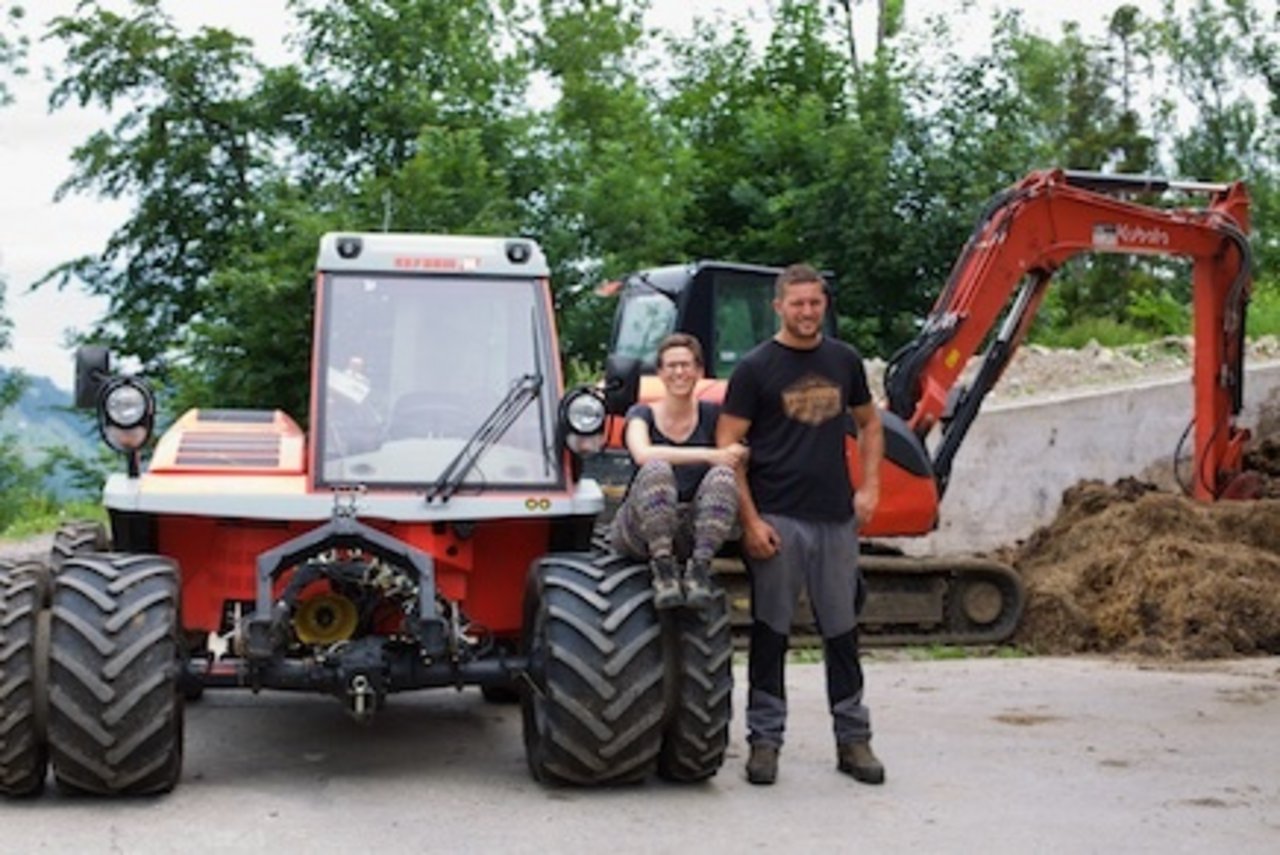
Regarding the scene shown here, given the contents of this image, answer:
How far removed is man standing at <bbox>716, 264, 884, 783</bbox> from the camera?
9281mm

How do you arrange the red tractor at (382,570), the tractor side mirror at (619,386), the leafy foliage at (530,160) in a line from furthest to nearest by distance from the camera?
the leafy foliage at (530,160), the tractor side mirror at (619,386), the red tractor at (382,570)

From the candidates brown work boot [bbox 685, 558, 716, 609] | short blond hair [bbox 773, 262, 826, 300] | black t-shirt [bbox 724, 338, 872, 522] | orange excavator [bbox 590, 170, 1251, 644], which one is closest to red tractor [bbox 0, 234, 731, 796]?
brown work boot [bbox 685, 558, 716, 609]

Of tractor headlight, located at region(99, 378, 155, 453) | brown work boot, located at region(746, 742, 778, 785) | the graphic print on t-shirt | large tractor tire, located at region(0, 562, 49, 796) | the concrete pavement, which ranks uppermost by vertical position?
the graphic print on t-shirt

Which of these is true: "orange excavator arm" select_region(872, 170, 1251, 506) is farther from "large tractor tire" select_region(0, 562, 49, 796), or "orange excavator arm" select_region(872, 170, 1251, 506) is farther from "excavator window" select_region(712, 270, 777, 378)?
"large tractor tire" select_region(0, 562, 49, 796)

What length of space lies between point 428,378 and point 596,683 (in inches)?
72.8

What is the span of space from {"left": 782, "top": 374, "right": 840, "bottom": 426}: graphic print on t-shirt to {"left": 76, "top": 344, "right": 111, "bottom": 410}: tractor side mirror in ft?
9.40

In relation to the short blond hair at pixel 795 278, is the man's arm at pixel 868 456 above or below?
below

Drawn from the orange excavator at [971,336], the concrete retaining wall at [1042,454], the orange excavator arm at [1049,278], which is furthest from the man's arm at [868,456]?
the concrete retaining wall at [1042,454]

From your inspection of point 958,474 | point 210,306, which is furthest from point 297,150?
point 958,474

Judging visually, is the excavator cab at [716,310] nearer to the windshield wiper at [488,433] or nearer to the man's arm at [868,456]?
the windshield wiper at [488,433]

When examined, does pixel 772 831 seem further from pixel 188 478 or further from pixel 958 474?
pixel 958 474

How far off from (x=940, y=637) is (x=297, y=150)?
1709cm

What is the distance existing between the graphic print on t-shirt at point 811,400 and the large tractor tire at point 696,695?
88 cm

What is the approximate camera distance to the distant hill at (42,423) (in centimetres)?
3453
